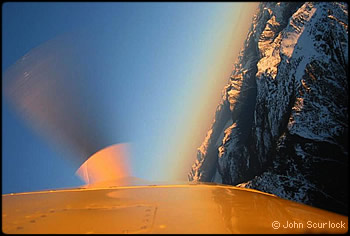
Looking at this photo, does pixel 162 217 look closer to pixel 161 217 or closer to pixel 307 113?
pixel 161 217

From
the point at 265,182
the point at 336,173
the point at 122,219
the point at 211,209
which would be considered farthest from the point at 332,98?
the point at 122,219

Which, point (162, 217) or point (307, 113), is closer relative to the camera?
point (162, 217)

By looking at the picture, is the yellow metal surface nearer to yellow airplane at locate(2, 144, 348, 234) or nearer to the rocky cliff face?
yellow airplane at locate(2, 144, 348, 234)

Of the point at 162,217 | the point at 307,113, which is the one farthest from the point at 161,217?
the point at 307,113

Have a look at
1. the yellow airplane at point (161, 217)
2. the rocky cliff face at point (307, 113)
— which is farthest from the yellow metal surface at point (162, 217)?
the rocky cliff face at point (307, 113)

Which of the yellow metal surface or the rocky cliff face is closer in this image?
the yellow metal surface

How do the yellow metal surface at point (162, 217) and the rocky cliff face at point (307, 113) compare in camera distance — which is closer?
the yellow metal surface at point (162, 217)

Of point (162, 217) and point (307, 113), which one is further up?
point (307, 113)

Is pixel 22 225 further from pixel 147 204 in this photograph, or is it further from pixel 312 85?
pixel 312 85

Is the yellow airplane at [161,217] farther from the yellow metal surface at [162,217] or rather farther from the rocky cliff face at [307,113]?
the rocky cliff face at [307,113]

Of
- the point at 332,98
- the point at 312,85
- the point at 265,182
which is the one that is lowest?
the point at 265,182

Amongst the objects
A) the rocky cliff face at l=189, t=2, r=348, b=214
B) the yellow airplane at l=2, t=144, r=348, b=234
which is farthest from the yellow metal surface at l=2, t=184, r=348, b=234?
the rocky cliff face at l=189, t=2, r=348, b=214
